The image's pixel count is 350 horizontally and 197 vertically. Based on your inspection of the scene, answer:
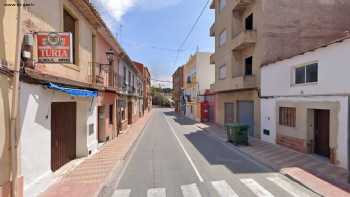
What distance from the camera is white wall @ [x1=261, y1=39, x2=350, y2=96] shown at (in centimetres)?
843

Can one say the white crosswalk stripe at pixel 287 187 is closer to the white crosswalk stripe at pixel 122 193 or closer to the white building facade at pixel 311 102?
the white building facade at pixel 311 102

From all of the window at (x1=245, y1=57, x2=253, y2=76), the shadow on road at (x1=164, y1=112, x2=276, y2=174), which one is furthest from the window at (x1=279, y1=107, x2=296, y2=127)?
the window at (x1=245, y1=57, x2=253, y2=76)

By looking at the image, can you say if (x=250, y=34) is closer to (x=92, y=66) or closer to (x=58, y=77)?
(x=92, y=66)

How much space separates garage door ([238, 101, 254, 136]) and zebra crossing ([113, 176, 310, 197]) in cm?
963

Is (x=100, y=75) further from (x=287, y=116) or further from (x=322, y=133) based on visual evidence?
(x=322, y=133)

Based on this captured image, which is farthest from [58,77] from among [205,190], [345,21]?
[345,21]

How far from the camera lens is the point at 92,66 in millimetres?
11148

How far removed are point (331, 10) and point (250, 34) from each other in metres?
5.40

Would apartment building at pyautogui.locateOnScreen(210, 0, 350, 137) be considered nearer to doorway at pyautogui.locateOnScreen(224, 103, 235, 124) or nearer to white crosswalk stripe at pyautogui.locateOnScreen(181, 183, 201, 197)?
doorway at pyautogui.locateOnScreen(224, 103, 235, 124)

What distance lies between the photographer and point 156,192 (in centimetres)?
641

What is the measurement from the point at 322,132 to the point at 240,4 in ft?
36.4

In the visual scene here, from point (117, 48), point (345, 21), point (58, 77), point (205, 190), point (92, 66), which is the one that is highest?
point (345, 21)

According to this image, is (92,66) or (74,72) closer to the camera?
(74,72)

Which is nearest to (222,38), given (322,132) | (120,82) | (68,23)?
(120,82)
